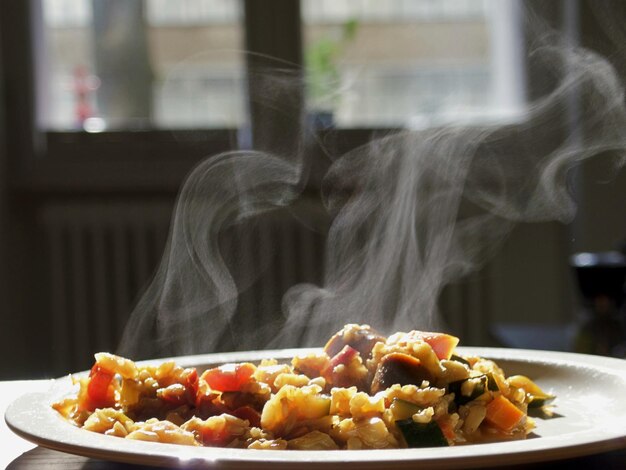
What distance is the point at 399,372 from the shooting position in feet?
2.70

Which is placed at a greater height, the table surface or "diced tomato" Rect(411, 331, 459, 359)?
"diced tomato" Rect(411, 331, 459, 359)

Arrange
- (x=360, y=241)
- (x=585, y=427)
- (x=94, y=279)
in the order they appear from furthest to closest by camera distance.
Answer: (x=94, y=279) < (x=360, y=241) < (x=585, y=427)

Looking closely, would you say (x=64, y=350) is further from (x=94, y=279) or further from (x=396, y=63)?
(x=396, y=63)

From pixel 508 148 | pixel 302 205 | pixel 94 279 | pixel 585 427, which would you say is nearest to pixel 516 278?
pixel 508 148

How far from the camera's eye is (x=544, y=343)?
1.78 metres

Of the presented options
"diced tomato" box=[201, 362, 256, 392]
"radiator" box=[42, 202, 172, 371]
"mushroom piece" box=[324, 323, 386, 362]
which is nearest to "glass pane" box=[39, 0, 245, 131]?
"radiator" box=[42, 202, 172, 371]

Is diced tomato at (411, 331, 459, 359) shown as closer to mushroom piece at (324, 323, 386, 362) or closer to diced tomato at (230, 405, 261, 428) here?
mushroom piece at (324, 323, 386, 362)

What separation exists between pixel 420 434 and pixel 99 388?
28cm

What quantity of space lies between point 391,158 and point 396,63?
403 mm

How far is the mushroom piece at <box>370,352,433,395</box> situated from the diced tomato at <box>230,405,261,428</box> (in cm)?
11

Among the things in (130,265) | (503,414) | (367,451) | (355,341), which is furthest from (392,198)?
(367,451)

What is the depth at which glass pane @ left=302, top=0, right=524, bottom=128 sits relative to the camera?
3.32 metres

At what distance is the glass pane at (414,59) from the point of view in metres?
3.32

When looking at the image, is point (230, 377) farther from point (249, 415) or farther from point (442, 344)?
point (442, 344)
